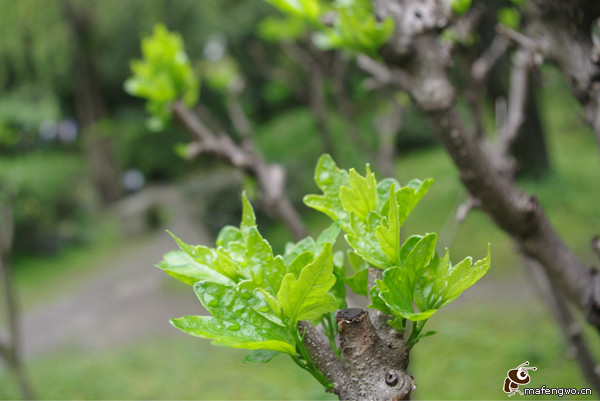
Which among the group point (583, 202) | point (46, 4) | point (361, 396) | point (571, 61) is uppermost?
point (46, 4)

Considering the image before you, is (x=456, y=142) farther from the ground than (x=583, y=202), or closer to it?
farther from the ground

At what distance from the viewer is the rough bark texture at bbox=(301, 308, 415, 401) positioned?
693 millimetres

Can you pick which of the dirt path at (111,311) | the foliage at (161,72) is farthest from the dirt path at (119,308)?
the foliage at (161,72)

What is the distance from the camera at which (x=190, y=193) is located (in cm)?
873

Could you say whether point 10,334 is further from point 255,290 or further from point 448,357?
point 448,357

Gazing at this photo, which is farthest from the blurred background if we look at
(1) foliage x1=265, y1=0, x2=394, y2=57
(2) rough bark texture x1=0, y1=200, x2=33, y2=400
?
(2) rough bark texture x1=0, y1=200, x2=33, y2=400

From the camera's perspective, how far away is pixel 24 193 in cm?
995

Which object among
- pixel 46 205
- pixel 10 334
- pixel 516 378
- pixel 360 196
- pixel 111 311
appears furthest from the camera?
pixel 46 205

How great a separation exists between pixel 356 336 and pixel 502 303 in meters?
4.62

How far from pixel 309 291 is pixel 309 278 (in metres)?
0.02

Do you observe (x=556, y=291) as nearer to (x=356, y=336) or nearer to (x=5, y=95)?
(x=356, y=336)

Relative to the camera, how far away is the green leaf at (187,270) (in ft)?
2.38

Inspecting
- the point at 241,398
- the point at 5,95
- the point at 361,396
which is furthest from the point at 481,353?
the point at 5,95

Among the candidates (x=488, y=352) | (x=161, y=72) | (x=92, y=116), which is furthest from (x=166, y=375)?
(x=92, y=116)
